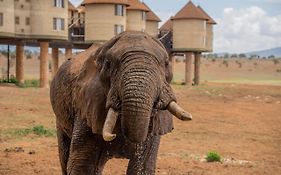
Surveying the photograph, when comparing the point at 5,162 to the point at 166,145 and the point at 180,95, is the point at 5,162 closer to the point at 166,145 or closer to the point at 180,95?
the point at 166,145

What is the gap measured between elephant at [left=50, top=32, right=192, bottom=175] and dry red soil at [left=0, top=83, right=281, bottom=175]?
4.47 metres

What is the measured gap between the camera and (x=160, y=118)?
→ 15.7 feet

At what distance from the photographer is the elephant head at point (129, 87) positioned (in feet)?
13.1

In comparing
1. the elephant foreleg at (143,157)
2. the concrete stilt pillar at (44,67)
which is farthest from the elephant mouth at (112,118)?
the concrete stilt pillar at (44,67)

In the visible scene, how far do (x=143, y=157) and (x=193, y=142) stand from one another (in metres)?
9.12

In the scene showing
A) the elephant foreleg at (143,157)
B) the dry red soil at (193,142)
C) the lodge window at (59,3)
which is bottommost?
the dry red soil at (193,142)

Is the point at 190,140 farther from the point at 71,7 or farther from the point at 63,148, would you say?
the point at 71,7

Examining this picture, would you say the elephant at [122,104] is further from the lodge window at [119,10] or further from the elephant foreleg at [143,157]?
the lodge window at [119,10]

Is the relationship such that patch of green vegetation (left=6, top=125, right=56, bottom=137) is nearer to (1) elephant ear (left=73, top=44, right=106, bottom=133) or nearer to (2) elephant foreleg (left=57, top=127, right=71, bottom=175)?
(2) elephant foreleg (left=57, top=127, right=71, bottom=175)

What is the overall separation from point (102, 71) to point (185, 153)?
26.1 ft

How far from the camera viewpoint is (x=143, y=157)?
5305mm

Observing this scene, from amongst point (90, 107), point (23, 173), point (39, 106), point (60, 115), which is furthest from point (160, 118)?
point (39, 106)

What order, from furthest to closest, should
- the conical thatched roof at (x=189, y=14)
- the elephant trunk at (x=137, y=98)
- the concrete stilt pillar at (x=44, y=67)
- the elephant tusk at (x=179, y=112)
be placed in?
the conical thatched roof at (x=189, y=14) → the concrete stilt pillar at (x=44, y=67) → the elephant tusk at (x=179, y=112) → the elephant trunk at (x=137, y=98)

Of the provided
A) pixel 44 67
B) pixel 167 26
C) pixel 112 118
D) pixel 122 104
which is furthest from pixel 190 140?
pixel 167 26
